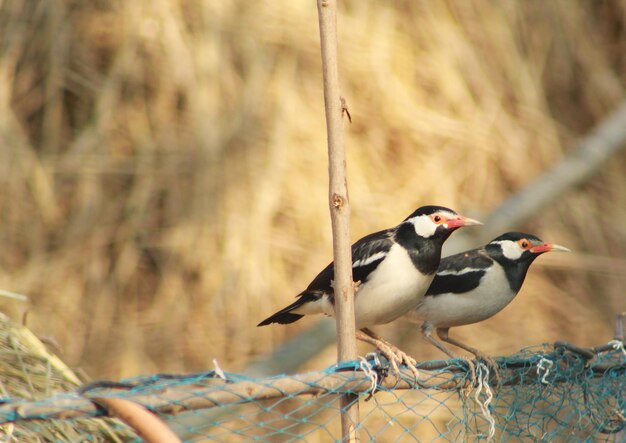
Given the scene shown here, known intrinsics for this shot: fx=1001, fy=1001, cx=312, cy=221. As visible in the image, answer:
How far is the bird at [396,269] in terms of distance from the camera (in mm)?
Result: 2949

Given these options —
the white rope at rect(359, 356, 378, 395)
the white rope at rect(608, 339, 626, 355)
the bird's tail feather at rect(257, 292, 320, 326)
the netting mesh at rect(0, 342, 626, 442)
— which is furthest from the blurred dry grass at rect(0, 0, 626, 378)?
the white rope at rect(359, 356, 378, 395)

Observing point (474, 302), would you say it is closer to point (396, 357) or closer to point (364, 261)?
point (364, 261)

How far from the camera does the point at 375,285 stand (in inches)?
117

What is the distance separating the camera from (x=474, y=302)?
3.33 meters

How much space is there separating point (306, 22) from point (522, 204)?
1349mm

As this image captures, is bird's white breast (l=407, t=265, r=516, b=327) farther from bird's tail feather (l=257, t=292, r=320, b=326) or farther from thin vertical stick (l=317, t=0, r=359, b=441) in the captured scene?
thin vertical stick (l=317, t=0, r=359, b=441)

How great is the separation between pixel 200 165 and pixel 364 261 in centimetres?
185

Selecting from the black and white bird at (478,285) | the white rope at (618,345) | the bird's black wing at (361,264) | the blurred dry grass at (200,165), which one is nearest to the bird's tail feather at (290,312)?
the bird's black wing at (361,264)

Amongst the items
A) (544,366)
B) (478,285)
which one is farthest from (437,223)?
(544,366)

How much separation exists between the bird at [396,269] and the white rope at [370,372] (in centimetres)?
76

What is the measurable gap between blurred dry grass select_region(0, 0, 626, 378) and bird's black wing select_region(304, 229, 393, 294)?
1.49 meters

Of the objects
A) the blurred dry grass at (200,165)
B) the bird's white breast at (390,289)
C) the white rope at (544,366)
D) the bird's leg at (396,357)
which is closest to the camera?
the bird's leg at (396,357)

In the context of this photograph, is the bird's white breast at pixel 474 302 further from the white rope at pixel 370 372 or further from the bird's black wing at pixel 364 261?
the white rope at pixel 370 372

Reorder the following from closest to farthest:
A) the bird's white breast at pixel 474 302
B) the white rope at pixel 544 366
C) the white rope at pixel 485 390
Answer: the white rope at pixel 485 390
the white rope at pixel 544 366
the bird's white breast at pixel 474 302
